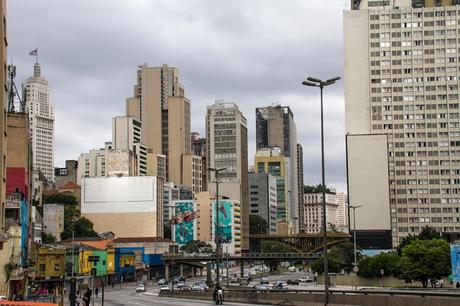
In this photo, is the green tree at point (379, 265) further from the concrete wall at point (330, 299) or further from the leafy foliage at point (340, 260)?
the concrete wall at point (330, 299)

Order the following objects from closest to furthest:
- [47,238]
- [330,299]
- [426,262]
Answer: [330,299] → [426,262] → [47,238]

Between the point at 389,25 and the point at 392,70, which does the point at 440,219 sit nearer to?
the point at 392,70

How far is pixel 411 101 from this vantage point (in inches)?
7082

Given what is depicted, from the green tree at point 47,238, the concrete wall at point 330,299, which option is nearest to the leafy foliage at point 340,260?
the green tree at point 47,238

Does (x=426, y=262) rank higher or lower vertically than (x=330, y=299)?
lower

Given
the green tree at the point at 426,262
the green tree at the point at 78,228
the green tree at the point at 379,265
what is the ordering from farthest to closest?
the green tree at the point at 78,228 → the green tree at the point at 379,265 → the green tree at the point at 426,262

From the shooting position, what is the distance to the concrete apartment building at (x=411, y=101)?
176 m

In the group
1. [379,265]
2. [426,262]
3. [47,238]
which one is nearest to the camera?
[426,262]

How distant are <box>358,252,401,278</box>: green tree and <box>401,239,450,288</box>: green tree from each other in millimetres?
8437

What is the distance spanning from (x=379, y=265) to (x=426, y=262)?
55.8 ft

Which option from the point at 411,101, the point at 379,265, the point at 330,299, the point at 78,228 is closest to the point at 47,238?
the point at 78,228

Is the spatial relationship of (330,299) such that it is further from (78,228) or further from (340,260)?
(78,228)

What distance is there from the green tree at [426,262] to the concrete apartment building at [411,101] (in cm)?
6892

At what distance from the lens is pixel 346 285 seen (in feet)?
422
